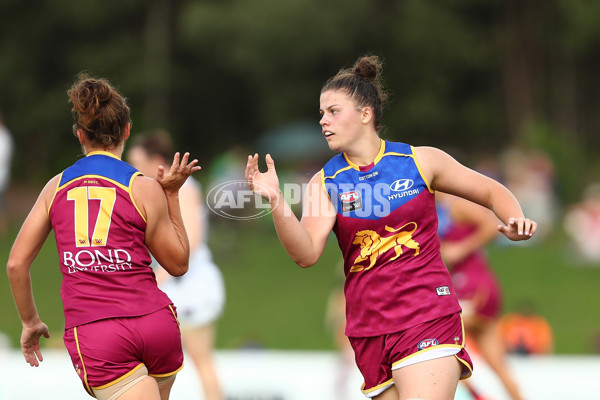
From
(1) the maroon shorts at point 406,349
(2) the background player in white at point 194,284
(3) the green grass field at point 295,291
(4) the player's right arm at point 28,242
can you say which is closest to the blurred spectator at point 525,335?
(3) the green grass field at point 295,291

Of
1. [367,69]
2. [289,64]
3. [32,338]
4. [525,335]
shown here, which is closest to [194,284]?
[32,338]

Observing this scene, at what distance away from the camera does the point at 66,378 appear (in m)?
6.46

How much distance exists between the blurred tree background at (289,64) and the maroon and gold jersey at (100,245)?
22.8 meters

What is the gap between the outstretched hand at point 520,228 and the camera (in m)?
3.57

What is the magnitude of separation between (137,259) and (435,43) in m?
26.8

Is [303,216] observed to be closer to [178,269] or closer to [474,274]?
[178,269]

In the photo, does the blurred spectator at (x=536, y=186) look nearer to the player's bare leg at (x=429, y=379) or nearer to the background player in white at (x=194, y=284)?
the background player in white at (x=194, y=284)

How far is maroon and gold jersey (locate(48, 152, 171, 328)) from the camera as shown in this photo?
3.32m

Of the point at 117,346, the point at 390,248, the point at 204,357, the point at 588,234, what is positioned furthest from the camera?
the point at 588,234

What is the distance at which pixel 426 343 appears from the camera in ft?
12.0

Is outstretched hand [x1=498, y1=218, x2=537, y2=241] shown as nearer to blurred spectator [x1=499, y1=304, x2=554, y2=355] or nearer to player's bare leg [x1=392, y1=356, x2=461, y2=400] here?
player's bare leg [x1=392, y1=356, x2=461, y2=400]

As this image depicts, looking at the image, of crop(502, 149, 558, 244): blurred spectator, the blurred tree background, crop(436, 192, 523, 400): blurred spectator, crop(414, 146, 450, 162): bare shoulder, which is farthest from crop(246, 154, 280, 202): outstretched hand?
the blurred tree background

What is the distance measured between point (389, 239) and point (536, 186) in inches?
560

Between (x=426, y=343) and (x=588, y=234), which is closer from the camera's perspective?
(x=426, y=343)
